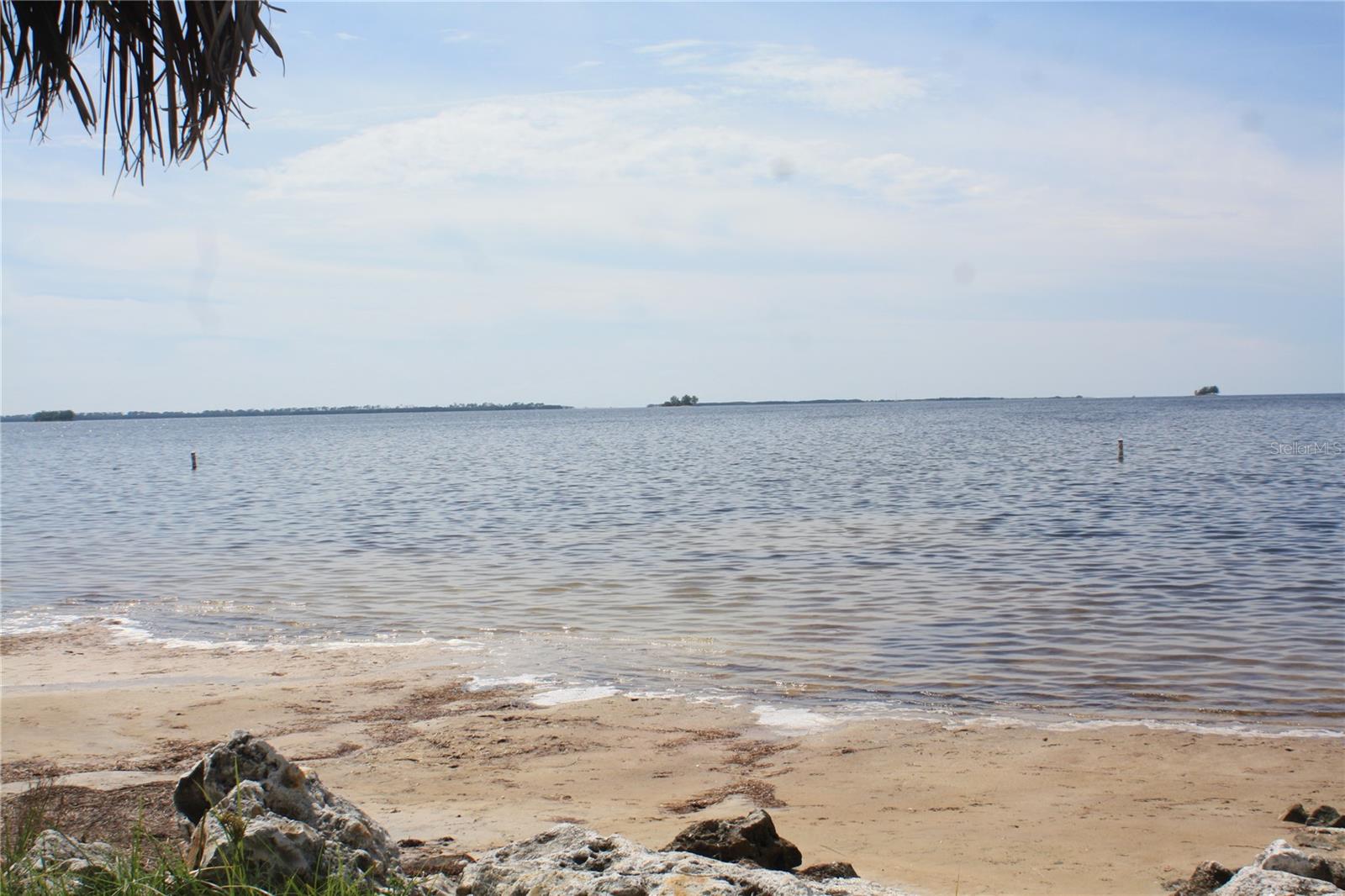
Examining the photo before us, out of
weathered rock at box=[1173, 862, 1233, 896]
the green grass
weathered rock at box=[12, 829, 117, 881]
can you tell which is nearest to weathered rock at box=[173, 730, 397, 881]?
the green grass

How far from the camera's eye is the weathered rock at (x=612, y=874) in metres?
3.59

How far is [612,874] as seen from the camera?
3.75 m

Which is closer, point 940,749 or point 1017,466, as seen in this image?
point 940,749

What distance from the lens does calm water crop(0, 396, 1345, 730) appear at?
34.1 feet

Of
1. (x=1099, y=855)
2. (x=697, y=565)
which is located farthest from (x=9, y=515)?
(x=1099, y=855)

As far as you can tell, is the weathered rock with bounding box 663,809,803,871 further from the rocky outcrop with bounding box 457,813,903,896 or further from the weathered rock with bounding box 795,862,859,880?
the rocky outcrop with bounding box 457,813,903,896

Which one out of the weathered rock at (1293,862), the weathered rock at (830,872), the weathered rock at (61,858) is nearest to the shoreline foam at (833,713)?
the weathered rock at (830,872)

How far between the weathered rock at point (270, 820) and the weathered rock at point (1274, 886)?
3.12 m

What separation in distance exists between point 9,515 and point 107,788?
89.5 ft

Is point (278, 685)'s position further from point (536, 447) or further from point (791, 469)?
point (536, 447)

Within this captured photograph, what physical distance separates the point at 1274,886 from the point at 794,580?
12.0 m

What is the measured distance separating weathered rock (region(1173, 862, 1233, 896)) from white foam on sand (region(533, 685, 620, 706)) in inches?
227

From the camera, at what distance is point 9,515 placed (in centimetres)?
2989

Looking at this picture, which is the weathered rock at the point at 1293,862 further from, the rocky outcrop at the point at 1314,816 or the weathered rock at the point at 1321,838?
the rocky outcrop at the point at 1314,816
